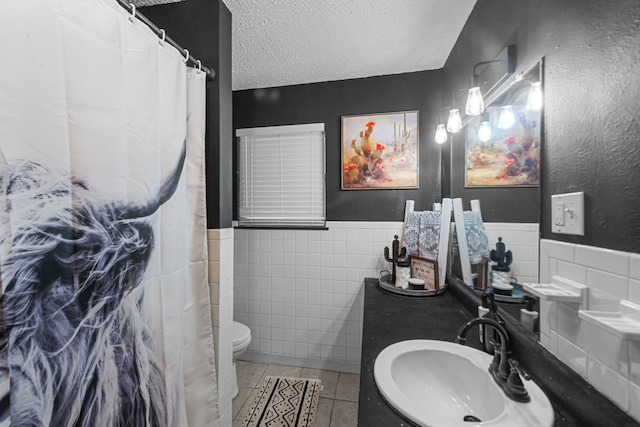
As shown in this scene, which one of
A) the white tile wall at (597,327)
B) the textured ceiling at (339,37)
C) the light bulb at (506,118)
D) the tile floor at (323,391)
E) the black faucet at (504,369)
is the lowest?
the tile floor at (323,391)

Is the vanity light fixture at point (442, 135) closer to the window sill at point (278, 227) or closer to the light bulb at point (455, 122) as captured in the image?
the light bulb at point (455, 122)

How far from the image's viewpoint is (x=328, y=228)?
7.12 feet

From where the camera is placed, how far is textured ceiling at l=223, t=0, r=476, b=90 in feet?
4.54

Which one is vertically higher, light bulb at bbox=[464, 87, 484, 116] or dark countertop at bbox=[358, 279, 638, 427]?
light bulb at bbox=[464, 87, 484, 116]

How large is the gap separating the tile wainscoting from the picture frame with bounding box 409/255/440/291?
0.30 metres

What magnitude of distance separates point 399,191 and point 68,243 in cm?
192

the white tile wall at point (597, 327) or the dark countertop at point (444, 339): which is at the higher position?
the white tile wall at point (597, 327)

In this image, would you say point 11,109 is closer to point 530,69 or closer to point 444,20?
point 530,69

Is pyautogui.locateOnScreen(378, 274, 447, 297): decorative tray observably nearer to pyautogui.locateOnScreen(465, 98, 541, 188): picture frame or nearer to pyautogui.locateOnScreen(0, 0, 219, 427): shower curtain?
pyautogui.locateOnScreen(465, 98, 541, 188): picture frame

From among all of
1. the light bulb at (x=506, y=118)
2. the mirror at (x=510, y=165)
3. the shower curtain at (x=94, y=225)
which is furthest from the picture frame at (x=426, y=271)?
the shower curtain at (x=94, y=225)

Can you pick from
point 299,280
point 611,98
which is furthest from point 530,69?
point 299,280

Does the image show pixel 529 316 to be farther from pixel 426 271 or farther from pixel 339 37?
pixel 339 37

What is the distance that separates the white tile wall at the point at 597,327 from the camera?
53cm

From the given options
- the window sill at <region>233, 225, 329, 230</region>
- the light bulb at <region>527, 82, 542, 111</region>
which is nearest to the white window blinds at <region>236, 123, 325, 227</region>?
the window sill at <region>233, 225, 329, 230</region>
